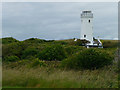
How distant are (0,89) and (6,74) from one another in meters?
1.38

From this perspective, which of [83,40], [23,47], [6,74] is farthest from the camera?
[83,40]

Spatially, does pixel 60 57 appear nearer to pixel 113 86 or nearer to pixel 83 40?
pixel 113 86

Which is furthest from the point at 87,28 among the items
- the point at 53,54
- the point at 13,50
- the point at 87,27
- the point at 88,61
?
the point at 88,61

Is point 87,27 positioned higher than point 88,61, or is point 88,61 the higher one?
point 87,27

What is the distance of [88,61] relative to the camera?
604 inches

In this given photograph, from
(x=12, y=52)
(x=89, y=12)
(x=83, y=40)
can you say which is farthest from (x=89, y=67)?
(x=89, y=12)

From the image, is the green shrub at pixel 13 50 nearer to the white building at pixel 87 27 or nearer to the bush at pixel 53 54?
the bush at pixel 53 54

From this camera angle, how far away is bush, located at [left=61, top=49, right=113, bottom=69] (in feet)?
49.1

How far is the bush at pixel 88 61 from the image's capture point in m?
15.0

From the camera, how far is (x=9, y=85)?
269 inches

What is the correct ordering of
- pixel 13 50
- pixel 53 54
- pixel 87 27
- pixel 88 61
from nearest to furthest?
pixel 88 61 → pixel 53 54 → pixel 13 50 → pixel 87 27

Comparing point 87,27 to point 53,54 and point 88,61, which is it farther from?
point 88,61

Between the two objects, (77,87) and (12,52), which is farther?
(12,52)

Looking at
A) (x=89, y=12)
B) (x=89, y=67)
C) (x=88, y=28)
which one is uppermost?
(x=89, y=12)
